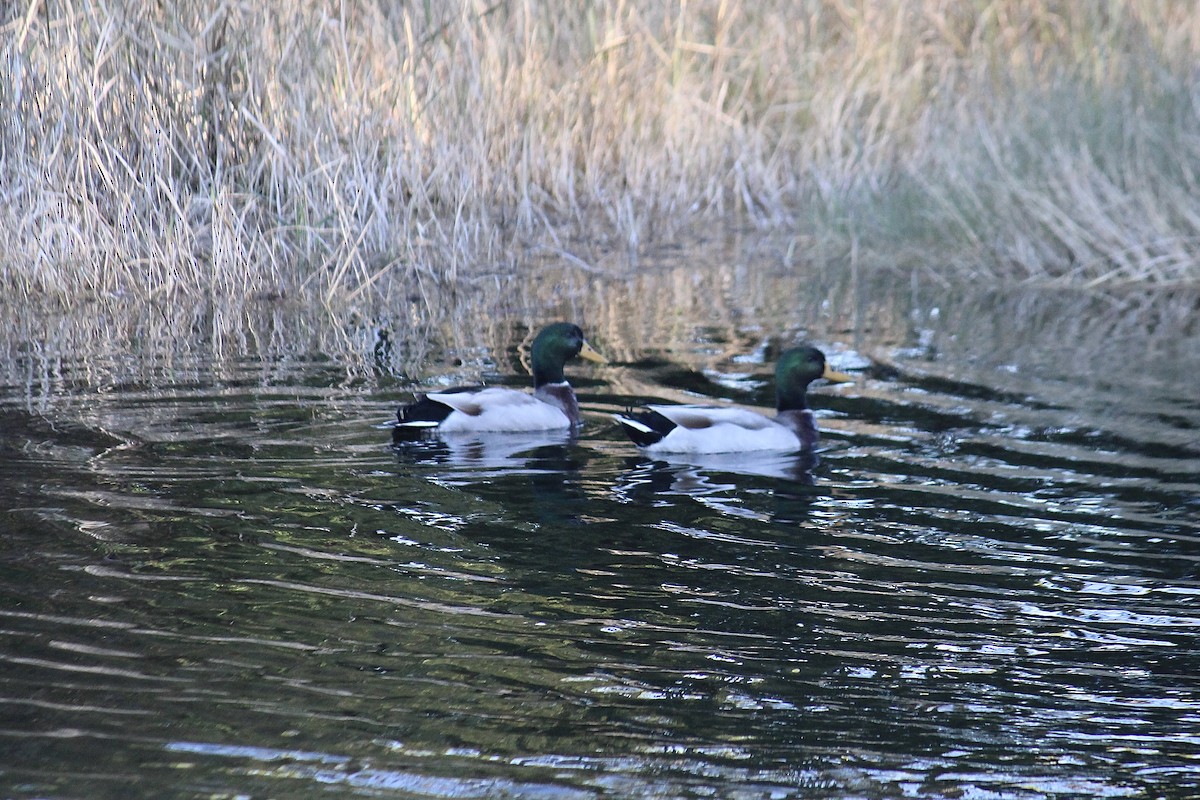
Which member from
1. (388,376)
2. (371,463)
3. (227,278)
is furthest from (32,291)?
(371,463)

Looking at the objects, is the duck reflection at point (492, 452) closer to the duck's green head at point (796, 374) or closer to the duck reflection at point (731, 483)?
the duck reflection at point (731, 483)

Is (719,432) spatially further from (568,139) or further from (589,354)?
(568,139)

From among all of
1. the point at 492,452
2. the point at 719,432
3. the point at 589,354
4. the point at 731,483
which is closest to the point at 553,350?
the point at 589,354

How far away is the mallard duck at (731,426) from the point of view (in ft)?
23.8

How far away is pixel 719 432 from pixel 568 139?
602 cm

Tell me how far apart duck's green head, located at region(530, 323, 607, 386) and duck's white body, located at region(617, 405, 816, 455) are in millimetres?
902

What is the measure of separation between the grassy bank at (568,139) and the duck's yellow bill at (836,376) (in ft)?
10.3

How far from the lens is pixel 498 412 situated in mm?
7684

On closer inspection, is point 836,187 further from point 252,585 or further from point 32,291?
point 252,585

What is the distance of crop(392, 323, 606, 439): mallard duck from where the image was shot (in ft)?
24.1

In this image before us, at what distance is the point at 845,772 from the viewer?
3.66 m

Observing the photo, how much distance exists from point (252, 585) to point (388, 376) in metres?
3.86

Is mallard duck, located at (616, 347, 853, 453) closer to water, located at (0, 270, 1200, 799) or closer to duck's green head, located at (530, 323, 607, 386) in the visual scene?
water, located at (0, 270, 1200, 799)

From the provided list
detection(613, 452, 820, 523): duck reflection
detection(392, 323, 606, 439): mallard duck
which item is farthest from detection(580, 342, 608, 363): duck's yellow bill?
detection(613, 452, 820, 523): duck reflection
